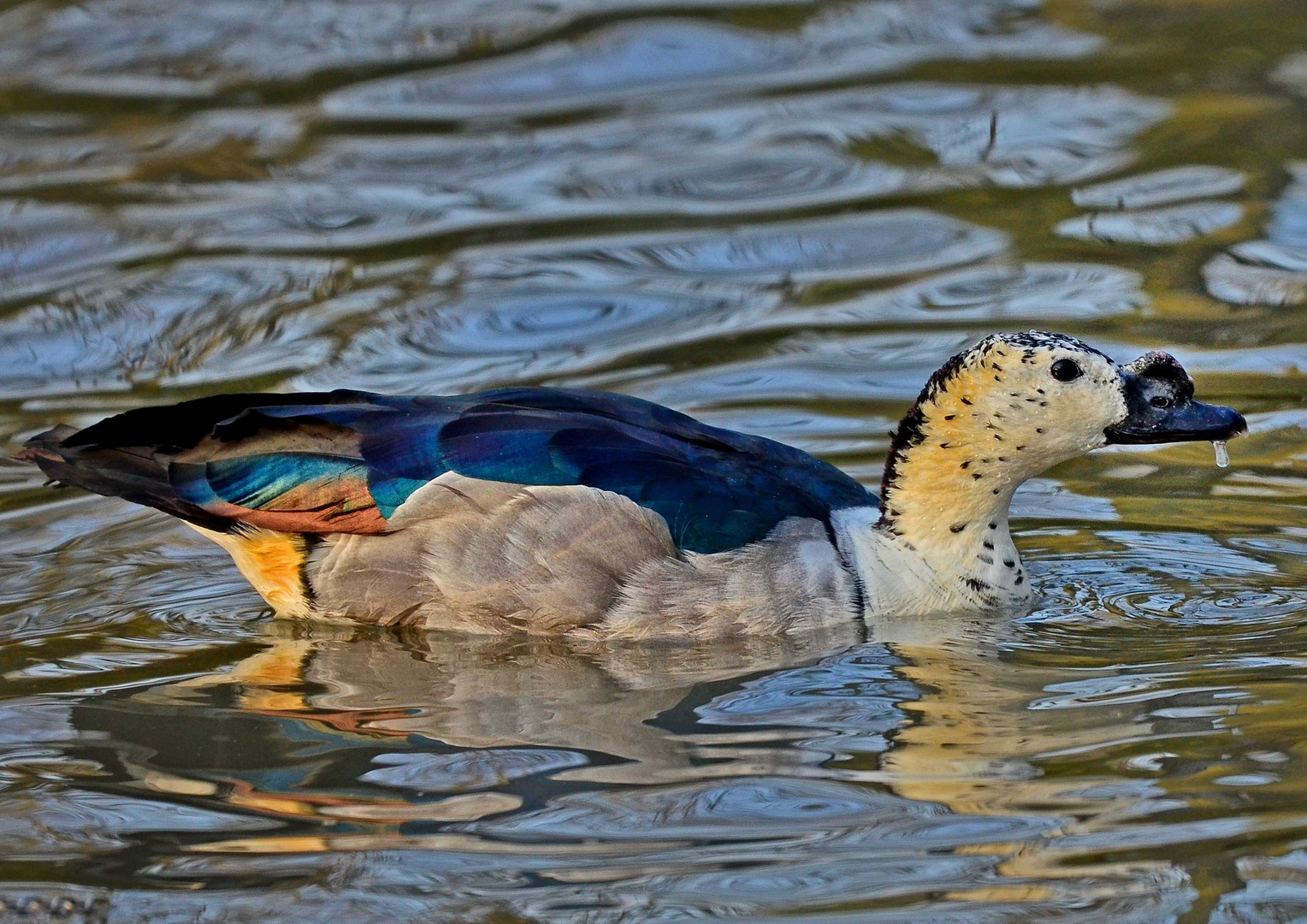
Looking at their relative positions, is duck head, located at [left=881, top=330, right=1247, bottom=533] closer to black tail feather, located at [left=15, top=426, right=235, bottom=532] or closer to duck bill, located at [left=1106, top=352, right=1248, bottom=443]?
duck bill, located at [left=1106, top=352, right=1248, bottom=443]

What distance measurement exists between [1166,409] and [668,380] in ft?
11.0

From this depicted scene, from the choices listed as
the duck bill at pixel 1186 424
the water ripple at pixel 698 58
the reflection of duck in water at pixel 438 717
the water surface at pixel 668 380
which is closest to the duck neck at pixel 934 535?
the water surface at pixel 668 380

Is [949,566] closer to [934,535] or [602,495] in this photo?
[934,535]

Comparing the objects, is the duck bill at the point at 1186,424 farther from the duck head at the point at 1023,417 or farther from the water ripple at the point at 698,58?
the water ripple at the point at 698,58

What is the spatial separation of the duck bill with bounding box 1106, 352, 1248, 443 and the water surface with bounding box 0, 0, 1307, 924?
25.7 inches

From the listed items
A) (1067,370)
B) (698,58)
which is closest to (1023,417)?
(1067,370)

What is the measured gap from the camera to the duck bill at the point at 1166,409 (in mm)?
7039

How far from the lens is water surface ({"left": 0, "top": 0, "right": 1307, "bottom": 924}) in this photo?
543cm

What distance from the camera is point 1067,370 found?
7.06 m

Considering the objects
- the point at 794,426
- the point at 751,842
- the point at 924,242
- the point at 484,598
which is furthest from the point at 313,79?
the point at 751,842

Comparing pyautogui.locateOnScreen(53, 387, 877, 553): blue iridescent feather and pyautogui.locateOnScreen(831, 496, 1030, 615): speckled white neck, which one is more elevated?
pyautogui.locateOnScreen(53, 387, 877, 553): blue iridescent feather

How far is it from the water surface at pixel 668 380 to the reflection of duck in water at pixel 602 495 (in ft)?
0.58

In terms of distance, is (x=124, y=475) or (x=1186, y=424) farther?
(x=124, y=475)

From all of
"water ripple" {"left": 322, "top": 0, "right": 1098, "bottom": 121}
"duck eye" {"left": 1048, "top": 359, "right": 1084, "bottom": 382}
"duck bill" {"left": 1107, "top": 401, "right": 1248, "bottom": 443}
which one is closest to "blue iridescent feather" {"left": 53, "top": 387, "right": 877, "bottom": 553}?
"duck eye" {"left": 1048, "top": 359, "right": 1084, "bottom": 382}
